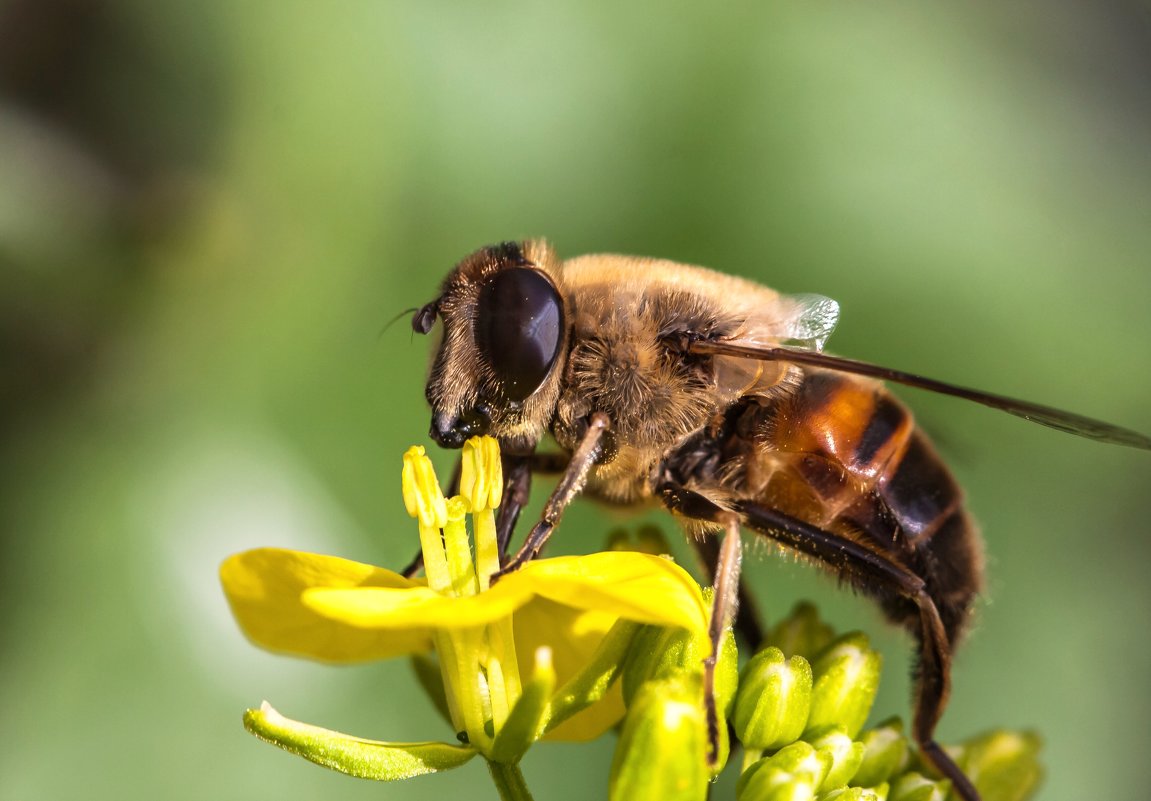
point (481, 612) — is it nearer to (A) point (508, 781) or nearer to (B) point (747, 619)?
(A) point (508, 781)

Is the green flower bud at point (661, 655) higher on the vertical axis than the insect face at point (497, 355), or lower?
lower

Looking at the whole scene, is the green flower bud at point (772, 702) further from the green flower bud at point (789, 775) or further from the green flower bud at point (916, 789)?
the green flower bud at point (916, 789)

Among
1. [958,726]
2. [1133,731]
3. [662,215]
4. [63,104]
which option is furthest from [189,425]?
[1133,731]

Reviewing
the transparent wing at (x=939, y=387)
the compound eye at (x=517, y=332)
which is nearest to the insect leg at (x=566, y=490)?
the compound eye at (x=517, y=332)

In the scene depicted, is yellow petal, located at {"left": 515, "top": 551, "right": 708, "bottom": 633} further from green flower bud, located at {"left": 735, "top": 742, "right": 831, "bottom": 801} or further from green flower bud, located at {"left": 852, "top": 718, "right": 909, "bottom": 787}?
green flower bud, located at {"left": 852, "top": 718, "right": 909, "bottom": 787}

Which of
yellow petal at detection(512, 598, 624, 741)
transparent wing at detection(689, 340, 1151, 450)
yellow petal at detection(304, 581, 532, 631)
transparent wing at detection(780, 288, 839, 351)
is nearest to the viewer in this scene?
yellow petal at detection(304, 581, 532, 631)

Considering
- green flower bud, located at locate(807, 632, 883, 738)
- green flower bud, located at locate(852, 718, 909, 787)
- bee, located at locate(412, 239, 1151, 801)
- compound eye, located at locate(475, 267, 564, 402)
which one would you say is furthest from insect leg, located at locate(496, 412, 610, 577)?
green flower bud, located at locate(852, 718, 909, 787)
